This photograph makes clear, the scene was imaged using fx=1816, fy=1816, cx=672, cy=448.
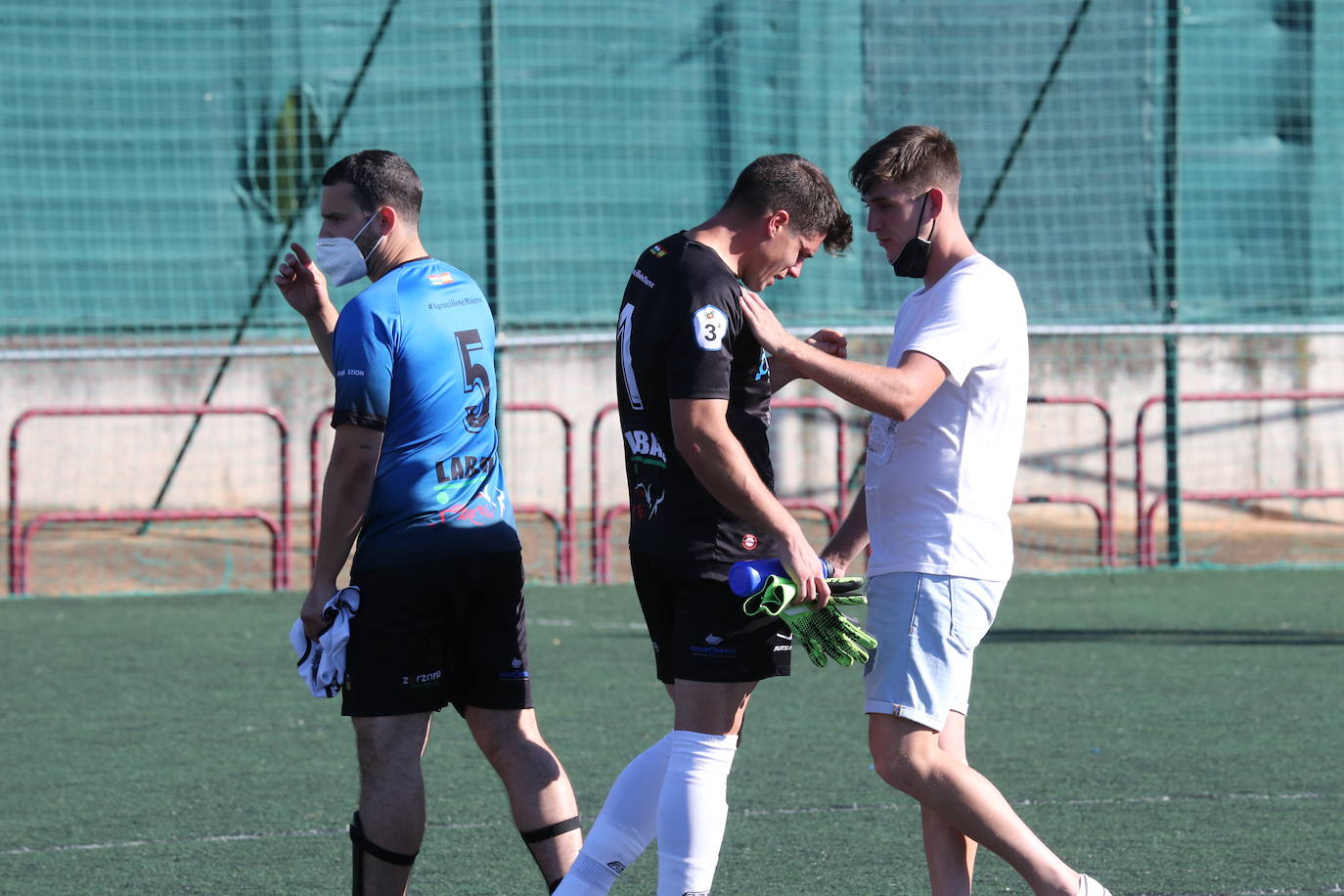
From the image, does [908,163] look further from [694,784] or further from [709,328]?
[694,784]

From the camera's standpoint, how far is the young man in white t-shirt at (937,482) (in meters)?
3.95

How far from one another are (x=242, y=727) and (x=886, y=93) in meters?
9.19

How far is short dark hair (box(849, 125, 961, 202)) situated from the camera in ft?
13.4

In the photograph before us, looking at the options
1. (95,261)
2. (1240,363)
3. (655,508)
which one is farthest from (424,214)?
(655,508)

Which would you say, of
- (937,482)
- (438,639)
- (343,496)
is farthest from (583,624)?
(937,482)

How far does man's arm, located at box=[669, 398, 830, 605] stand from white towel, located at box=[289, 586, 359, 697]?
873 millimetres

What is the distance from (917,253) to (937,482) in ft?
1.73

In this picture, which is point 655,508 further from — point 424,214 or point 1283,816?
point 424,214

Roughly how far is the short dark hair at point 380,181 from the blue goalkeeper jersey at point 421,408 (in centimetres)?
15

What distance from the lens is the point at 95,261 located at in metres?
14.1

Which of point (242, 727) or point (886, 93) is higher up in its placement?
point (886, 93)

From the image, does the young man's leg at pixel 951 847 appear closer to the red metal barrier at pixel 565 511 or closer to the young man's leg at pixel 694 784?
the young man's leg at pixel 694 784

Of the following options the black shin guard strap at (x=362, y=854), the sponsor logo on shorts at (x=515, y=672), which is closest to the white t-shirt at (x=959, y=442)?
the sponsor logo on shorts at (x=515, y=672)

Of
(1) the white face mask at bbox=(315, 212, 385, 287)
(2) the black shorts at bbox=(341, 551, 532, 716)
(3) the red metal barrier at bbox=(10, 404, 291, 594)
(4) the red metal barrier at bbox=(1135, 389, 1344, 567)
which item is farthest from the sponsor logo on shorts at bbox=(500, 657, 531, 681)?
(4) the red metal barrier at bbox=(1135, 389, 1344, 567)
